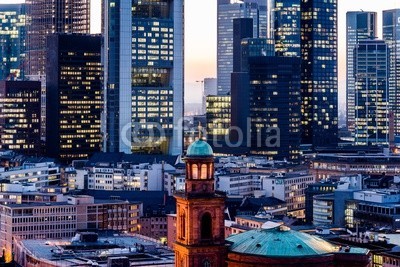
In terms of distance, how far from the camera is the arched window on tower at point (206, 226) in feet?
306

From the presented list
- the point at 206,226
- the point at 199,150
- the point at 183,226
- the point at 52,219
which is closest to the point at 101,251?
the point at 52,219

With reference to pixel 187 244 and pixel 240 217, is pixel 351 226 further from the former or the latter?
pixel 187 244

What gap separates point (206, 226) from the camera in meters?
93.6

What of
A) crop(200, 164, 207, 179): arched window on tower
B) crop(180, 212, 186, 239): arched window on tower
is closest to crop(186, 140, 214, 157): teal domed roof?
crop(200, 164, 207, 179): arched window on tower

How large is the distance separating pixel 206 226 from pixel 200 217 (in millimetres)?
894

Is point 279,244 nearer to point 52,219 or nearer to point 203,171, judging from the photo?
point 203,171

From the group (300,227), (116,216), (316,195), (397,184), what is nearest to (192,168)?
(300,227)

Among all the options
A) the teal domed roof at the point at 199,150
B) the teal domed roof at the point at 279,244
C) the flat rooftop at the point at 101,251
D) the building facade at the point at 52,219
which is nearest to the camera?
the teal domed roof at the point at 279,244

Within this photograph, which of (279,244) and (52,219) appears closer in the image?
(279,244)

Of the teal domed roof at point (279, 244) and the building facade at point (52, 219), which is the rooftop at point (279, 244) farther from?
the building facade at point (52, 219)

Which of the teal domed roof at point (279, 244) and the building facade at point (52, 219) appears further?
the building facade at point (52, 219)

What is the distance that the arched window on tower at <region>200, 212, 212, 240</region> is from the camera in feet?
306

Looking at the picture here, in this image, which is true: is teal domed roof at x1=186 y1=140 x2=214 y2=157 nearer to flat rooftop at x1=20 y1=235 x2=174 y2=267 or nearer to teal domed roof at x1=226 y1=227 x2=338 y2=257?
teal domed roof at x1=226 y1=227 x2=338 y2=257

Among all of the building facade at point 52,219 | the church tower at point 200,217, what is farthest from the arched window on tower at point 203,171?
the building facade at point 52,219
